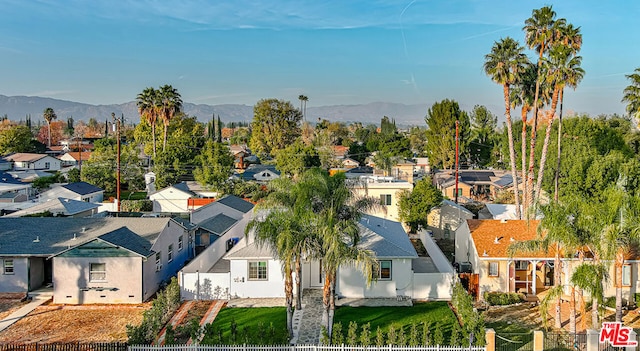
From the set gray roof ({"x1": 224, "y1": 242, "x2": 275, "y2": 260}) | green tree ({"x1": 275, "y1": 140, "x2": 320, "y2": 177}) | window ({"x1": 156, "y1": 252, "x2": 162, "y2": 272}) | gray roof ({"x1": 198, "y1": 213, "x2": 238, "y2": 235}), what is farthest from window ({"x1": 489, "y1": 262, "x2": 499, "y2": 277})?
green tree ({"x1": 275, "y1": 140, "x2": 320, "y2": 177})

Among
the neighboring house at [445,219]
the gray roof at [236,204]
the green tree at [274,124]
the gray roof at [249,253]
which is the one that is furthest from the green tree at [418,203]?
the green tree at [274,124]

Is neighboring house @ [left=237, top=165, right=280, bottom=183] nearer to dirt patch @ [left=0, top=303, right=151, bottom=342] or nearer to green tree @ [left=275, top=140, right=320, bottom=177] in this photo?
green tree @ [left=275, top=140, right=320, bottom=177]

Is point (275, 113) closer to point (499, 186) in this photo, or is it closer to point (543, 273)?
point (499, 186)

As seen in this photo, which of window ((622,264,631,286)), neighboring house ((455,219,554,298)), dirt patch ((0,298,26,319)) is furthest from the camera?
neighboring house ((455,219,554,298))

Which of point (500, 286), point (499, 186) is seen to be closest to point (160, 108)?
point (499, 186)

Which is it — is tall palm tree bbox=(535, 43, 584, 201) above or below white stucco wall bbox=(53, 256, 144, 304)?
above

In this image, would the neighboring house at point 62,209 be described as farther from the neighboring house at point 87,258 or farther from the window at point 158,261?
the window at point 158,261
